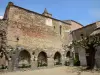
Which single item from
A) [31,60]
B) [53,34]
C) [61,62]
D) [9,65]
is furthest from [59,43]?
[9,65]

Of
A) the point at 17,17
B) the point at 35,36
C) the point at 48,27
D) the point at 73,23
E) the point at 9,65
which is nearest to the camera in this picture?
the point at 9,65

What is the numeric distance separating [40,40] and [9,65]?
245 inches

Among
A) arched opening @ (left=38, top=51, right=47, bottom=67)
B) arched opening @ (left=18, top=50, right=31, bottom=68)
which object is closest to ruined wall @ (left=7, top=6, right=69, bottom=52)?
arched opening @ (left=18, top=50, right=31, bottom=68)

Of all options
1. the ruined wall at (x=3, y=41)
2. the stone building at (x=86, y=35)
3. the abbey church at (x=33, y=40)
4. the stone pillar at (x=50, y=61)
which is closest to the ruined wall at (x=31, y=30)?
the abbey church at (x=33, y=40)

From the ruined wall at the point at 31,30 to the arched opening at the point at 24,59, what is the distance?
44.5 inches

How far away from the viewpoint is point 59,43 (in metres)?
21.4

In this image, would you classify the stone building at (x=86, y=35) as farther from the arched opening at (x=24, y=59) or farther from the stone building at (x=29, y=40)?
the arched opening at (x=24, y=59)

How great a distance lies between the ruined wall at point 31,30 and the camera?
53.5 feet

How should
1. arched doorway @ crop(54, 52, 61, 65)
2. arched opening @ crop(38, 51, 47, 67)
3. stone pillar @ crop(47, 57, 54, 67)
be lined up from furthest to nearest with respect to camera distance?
arched doorway @ crop(54, 52, 61, 65) → stone pillar @ crop(47, 57, 54, 67) → arched opening @ crop(38, 51, 47, 67)

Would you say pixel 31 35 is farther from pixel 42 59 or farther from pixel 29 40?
pixel 42 59

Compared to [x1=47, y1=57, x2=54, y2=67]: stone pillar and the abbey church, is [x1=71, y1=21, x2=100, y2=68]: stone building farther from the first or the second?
[x1=47, y1=57, x2=54, y2=67]: stone pillar

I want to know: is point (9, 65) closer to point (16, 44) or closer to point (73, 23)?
point (16, 44)

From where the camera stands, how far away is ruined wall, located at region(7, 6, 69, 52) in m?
16.3

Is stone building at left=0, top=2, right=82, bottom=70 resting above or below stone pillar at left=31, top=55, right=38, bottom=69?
above
